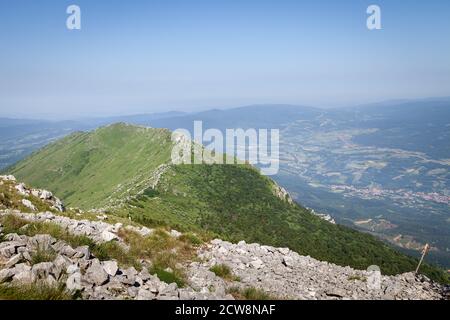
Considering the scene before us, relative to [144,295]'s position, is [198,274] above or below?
below

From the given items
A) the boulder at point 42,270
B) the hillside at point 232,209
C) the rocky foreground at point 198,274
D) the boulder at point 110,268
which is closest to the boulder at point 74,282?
the rocky foreground at point 198,274

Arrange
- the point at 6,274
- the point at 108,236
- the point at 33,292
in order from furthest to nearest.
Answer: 1. the point at 108,236
2. the point at 6,274
3. the point at 33,292

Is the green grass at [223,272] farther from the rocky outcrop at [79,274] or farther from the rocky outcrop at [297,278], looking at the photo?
the rocky outcrop at [79,274]

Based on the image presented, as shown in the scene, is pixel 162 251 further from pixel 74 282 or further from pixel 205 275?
pixel 74 282

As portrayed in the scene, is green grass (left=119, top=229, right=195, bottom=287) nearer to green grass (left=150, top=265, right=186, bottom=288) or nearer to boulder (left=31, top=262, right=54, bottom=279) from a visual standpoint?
green grass (left=150, top=265, right=186, bottom=288)

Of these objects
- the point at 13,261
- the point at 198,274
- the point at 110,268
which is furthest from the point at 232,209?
the point at 13,261
